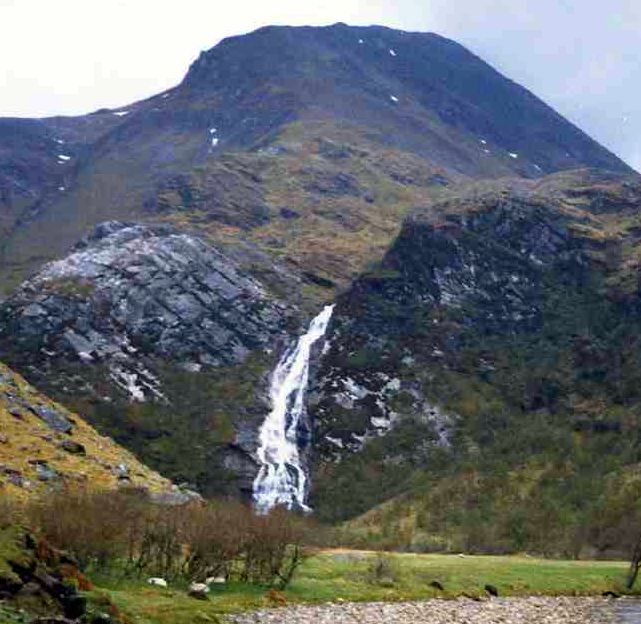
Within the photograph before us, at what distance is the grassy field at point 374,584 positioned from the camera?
40503 millimetres

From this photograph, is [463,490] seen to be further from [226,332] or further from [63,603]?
[63,603]

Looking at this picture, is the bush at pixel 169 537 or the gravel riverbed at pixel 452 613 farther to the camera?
the bush at pixel 169 537

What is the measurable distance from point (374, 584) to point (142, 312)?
12700 cm

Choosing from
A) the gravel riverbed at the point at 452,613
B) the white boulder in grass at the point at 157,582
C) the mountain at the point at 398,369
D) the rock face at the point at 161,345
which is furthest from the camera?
the rock face at the point at 161,345

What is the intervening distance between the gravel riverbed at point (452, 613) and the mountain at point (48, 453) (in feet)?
91.7

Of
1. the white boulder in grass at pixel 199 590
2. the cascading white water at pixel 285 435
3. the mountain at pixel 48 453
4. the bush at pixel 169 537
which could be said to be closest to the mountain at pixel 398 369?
the cascading white water at pixel 285 435

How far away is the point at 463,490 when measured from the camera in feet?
432

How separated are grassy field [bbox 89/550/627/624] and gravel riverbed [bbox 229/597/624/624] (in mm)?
1856

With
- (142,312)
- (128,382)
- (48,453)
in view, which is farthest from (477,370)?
(48,453)

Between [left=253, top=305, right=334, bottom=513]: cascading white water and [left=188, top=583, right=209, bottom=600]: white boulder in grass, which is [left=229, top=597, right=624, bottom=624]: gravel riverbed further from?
[left=253, top=305, right=334, bottom=513]: cascading white water

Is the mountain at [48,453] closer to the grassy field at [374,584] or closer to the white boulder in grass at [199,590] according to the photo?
the grassy field at [374,584]

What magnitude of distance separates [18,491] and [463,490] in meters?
78.1

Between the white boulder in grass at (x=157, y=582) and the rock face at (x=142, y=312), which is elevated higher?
the rock face at (x=142, y=312)

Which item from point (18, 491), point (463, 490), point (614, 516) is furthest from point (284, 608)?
point (463, 490)
